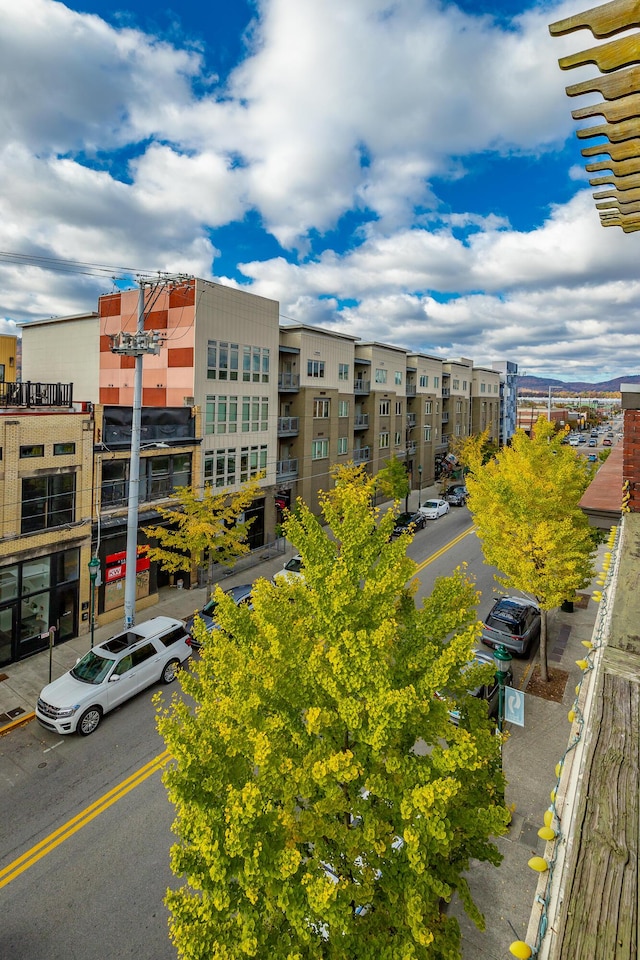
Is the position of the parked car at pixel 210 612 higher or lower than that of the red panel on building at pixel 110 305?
lower

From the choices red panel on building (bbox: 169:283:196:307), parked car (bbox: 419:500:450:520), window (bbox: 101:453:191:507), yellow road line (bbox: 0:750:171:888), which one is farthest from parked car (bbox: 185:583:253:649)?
parked car (bbox: 419:500:450:520)

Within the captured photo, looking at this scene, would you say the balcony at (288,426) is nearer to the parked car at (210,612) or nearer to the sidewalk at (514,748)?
the sidewalk at (514,748)

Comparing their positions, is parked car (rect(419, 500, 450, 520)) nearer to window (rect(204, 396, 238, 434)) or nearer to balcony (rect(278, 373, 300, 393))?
balcony (rect(278, 373, 300, 393))

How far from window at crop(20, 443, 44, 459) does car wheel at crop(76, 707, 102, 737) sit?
30.0ft

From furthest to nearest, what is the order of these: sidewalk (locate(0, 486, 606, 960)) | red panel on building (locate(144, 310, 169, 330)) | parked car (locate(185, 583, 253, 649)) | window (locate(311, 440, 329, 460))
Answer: window (locate(311, 440, 329, 460)), red panel on building (locate(144, 310, 169, 330)), parked car (locate(185, 583, 253, 649)), sidewalk (locate(0, 486, 606, 960))

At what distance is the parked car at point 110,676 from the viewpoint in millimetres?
14578

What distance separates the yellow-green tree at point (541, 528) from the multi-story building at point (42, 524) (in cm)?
1542

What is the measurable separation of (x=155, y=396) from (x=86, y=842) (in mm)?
22013

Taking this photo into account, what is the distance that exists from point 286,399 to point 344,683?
101 ft

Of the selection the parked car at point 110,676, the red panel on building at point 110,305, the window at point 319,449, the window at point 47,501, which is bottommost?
the parked car at point 110,676

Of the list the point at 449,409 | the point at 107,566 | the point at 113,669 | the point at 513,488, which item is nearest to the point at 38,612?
the point at 107,566

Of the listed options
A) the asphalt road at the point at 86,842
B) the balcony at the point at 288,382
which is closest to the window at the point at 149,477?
the asphalt road at the point at 86,842

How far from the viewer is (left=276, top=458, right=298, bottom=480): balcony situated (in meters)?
34.1

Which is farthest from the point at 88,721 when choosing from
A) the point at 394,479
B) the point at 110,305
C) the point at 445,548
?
the point at 394,479
